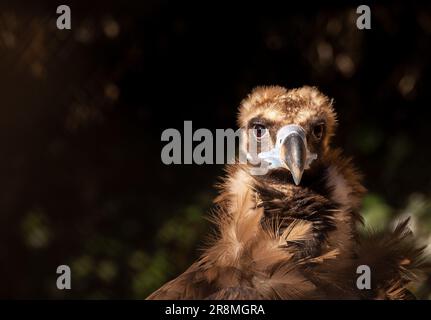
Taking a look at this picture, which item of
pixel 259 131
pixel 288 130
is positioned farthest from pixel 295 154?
pixel 259 131

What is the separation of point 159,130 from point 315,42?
34.5 inches

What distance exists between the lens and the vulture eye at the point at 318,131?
1897 millimetres

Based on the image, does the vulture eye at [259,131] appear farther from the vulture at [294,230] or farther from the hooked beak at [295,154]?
the hooked beak at [295,154]

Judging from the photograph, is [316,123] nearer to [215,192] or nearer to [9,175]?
[215,192]

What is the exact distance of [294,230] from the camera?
174 cm

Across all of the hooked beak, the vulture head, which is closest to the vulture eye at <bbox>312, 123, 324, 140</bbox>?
the vulture head

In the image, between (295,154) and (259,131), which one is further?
(259,131)

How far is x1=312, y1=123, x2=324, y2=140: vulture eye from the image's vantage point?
1.90 meters

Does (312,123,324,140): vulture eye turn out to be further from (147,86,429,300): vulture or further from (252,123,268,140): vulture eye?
(252,123,268,140): vulture eye

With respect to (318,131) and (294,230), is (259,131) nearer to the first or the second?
(318,131)

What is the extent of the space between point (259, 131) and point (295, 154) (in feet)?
0.66

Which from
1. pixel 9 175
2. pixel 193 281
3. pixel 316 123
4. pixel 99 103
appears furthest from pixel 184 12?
pixel 193 281

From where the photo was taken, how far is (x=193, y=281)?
5.58ft


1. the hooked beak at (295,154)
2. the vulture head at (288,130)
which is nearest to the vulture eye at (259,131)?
the vulture head at (288,130)
